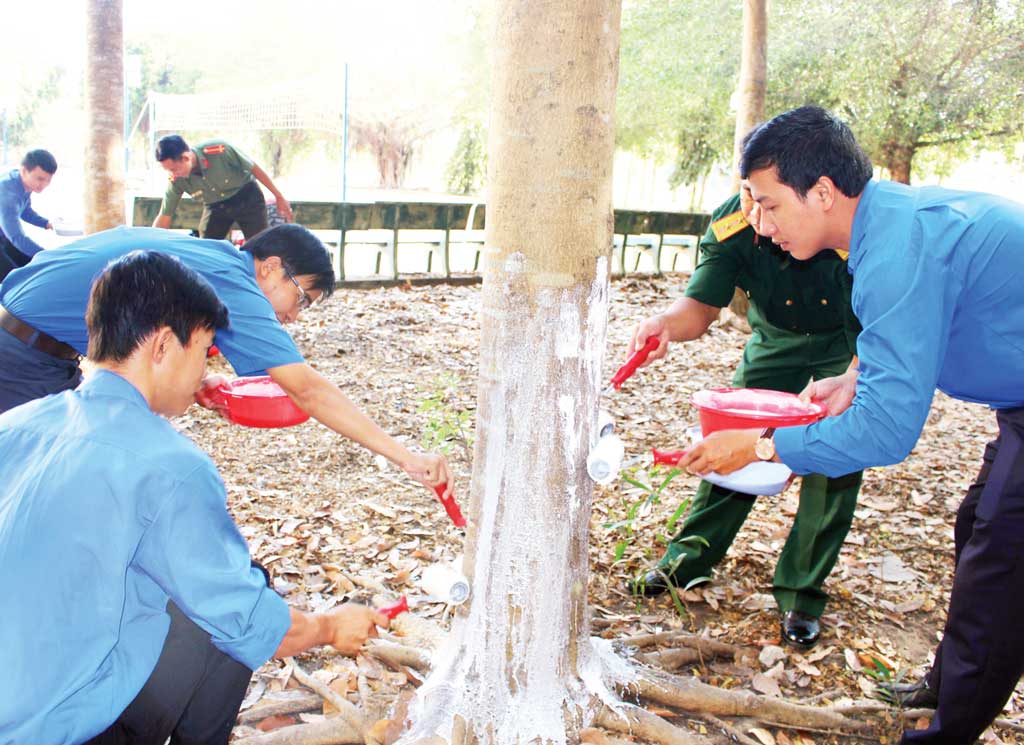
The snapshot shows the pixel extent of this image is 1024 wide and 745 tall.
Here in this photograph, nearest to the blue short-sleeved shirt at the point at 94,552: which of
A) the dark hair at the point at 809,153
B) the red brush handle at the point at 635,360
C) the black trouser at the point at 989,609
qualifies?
the red brush handle at the point at 635,360

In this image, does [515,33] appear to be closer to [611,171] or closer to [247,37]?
[611,171]

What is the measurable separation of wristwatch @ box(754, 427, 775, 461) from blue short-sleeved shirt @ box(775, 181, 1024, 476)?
3cm

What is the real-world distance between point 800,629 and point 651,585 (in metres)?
0.61

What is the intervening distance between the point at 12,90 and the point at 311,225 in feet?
91.0

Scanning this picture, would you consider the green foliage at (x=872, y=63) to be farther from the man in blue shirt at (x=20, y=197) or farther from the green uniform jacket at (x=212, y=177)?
the man in blue shirt at (x=20, y=197)

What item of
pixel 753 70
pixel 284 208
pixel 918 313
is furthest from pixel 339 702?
pixel 753 70

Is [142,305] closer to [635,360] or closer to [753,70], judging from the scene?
[635,360]

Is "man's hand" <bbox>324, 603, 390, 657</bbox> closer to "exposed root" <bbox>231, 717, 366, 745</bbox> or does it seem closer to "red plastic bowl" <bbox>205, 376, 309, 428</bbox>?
"exposed root" <bbox>231, 717, 366, 745</bbox>

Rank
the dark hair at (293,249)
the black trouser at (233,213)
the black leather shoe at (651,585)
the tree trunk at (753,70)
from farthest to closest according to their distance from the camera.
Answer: the tree trunk at (753,70)
the black trouser at (233,213)
the black leather shoe at (651,585)
the dark hair at (293,249)

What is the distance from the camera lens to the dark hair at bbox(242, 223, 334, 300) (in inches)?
116

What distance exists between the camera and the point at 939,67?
12398mm

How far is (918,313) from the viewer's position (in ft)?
6.89

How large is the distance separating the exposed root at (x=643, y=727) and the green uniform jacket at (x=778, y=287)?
1652 mm

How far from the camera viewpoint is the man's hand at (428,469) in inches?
97.4
